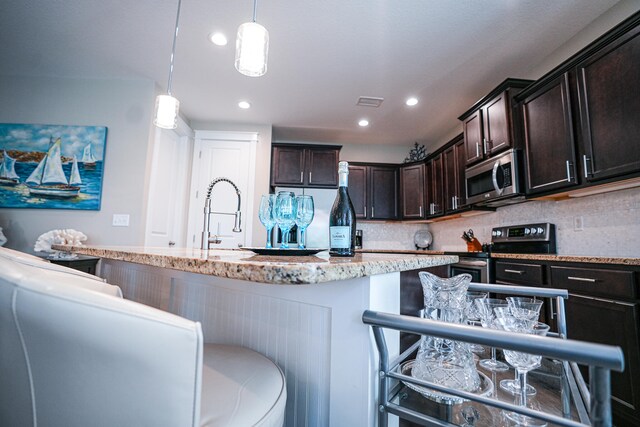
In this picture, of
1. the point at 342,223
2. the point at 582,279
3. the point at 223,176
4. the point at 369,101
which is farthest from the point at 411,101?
the point at 342,223

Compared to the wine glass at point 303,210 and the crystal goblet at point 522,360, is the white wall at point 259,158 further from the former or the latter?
the crystal goblet at point 522,360

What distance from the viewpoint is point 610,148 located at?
68.4 inches

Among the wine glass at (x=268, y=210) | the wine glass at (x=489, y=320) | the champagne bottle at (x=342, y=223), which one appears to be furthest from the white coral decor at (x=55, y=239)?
the wine glass at (x=489, y=320)

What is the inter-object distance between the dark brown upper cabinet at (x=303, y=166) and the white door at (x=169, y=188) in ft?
3.86

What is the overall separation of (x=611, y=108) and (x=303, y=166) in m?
3.05

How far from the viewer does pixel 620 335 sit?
1488mm

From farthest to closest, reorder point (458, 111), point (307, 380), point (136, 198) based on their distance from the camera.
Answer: point (458, 111) < point (136, 198) < point (307, 380)

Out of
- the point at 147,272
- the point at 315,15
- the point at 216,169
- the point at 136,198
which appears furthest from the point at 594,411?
the point at 216,169

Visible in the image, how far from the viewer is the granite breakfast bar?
50 centimetres

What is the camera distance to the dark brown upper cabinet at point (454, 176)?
3369 millimetres

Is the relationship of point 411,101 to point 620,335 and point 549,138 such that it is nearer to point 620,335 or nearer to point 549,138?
point 549,138

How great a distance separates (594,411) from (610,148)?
210 cm

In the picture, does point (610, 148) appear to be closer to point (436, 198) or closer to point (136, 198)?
point (436, 198)

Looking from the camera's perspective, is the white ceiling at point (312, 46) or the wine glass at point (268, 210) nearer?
the wine glass at point (268, 210)
